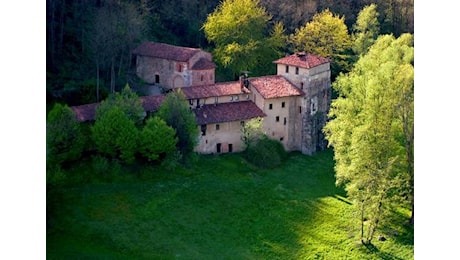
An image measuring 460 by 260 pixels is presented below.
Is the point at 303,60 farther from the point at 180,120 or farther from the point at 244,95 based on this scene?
the point at 180,120

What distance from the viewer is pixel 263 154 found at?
886 inches

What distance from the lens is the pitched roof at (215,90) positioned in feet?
75.0

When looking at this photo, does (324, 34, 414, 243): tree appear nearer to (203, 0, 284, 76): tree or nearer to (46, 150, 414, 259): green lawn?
(46, 150, 414, 259): green lawn

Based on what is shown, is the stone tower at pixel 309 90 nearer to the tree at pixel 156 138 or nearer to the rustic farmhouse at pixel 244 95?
the rustic farmhouse at pixel 244 95

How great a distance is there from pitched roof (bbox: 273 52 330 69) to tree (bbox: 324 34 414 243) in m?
4.09

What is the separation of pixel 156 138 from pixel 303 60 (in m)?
6.16

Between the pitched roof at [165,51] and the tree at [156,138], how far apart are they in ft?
15.0

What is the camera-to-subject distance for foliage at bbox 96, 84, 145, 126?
1992 centimetres

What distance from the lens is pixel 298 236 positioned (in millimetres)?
19188

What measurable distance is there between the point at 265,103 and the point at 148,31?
479 cm

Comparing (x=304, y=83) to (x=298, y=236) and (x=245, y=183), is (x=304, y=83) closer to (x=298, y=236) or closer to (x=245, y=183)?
(x=245, y=183)

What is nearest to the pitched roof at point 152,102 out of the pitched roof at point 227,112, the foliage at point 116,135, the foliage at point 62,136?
the pitched roof at point 227,112
